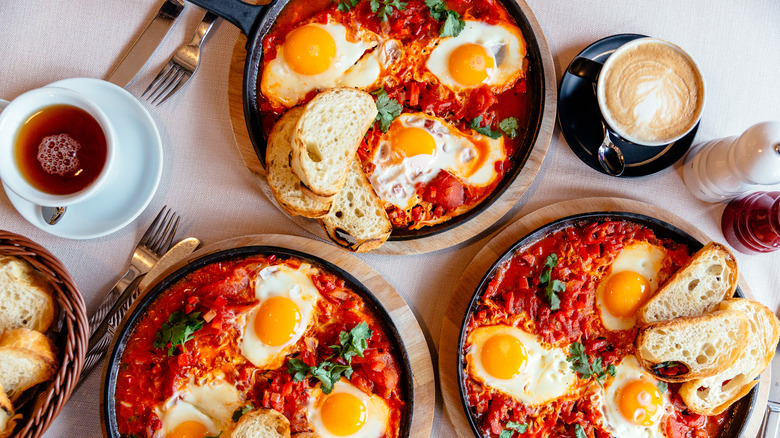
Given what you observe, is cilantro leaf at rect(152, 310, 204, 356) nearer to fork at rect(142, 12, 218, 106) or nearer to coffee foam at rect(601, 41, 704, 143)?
fork at rect(142, 12, 218, 106)

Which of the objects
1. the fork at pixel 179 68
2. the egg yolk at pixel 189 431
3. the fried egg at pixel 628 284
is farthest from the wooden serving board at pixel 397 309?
the fried egg at pixel 628 284

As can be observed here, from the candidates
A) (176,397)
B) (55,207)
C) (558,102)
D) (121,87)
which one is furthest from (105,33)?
(558,102)

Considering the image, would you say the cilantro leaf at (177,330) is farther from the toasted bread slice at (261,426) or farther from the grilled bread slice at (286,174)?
the grilled bread slice at (286,174)

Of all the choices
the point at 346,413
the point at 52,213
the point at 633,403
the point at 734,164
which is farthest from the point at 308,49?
the point at 633,403

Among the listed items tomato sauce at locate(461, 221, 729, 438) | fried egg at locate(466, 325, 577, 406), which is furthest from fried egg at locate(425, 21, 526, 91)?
fried egg at locate(466, 325, 577, 406)

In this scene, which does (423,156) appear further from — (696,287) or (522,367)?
(696,287)

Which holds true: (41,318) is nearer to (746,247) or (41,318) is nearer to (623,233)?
(623,233)
